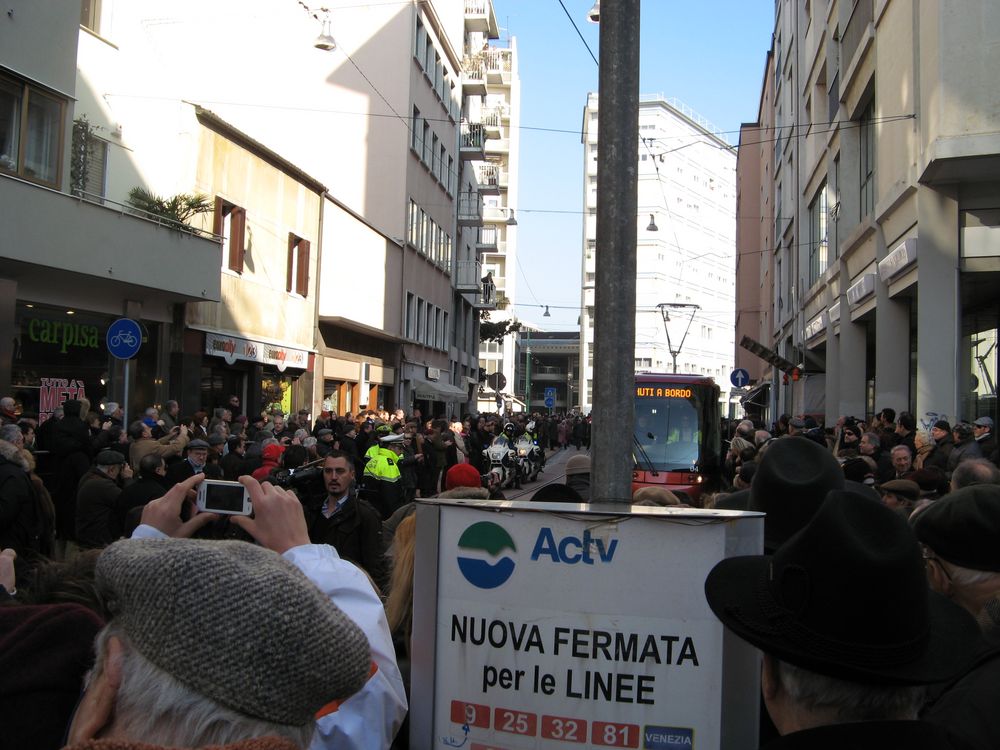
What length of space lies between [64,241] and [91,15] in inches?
207

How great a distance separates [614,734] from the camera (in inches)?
114

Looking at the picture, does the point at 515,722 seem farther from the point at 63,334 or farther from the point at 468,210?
the point at 468,210

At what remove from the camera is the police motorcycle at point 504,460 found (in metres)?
27.6

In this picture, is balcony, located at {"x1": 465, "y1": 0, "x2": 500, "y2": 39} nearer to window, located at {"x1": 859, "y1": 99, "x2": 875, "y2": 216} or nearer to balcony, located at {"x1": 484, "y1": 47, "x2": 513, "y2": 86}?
balcony, located at {"x1": 484, "y1": 47, "x2": 513, "y2": 86}

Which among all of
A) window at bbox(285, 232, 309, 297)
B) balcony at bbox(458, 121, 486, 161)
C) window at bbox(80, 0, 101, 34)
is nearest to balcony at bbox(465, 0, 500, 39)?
balcony at bbox(458, 121, 486, 161)

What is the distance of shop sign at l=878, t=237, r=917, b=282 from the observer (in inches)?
623

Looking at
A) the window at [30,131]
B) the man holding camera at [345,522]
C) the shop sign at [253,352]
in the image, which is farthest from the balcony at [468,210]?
the man holding camera at [345,522]

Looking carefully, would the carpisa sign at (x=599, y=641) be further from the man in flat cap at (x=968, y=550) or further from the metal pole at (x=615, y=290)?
the metal pole at (x=615, y=290)

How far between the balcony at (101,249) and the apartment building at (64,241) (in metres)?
0.02

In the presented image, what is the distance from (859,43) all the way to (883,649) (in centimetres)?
2302

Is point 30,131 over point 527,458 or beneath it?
over

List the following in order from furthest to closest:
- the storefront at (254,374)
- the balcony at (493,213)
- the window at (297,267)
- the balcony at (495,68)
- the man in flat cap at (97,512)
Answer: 1. the balcony at (495,68)
2. the balcony at (493,213)
3. the window at (297,267)
4. the storefront at (254,374)
5. the man in flat cap at (97,512)

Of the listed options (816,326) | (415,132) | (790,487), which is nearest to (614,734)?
(790,487)

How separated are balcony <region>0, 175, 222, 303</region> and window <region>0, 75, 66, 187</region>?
54 cm
